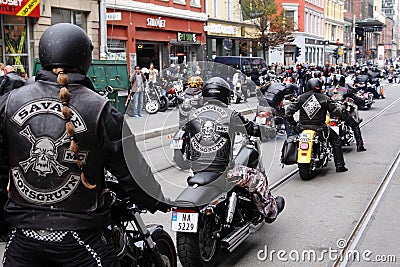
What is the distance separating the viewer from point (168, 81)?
685 cm

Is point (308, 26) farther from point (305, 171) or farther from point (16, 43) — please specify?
point (305, 171)

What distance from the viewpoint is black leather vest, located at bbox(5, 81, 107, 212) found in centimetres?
267

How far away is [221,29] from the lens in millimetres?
38375

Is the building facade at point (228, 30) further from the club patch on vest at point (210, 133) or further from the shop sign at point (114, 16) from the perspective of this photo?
the club patch on vest at point (210, 133)

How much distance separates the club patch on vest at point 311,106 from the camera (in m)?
9.41

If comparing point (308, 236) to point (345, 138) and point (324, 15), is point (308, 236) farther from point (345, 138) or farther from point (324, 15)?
point (324, 15)

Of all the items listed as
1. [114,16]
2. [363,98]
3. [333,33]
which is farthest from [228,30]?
[333,33]

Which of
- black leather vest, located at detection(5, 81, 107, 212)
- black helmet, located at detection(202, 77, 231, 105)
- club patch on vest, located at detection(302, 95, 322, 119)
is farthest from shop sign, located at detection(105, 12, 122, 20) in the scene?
black leather vest, located at detection(5, 81, 107, 212)

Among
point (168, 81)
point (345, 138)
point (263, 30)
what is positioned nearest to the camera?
point (168, 81)

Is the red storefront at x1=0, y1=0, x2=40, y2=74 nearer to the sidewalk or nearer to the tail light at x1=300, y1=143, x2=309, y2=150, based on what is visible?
the tail light at x1=300, y1=143, x2=309, y2=150

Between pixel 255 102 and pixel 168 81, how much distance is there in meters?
1.07

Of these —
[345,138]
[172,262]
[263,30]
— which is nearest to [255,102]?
[172,262]

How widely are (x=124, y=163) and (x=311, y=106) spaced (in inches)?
275

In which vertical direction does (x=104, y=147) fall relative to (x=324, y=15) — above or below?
below
